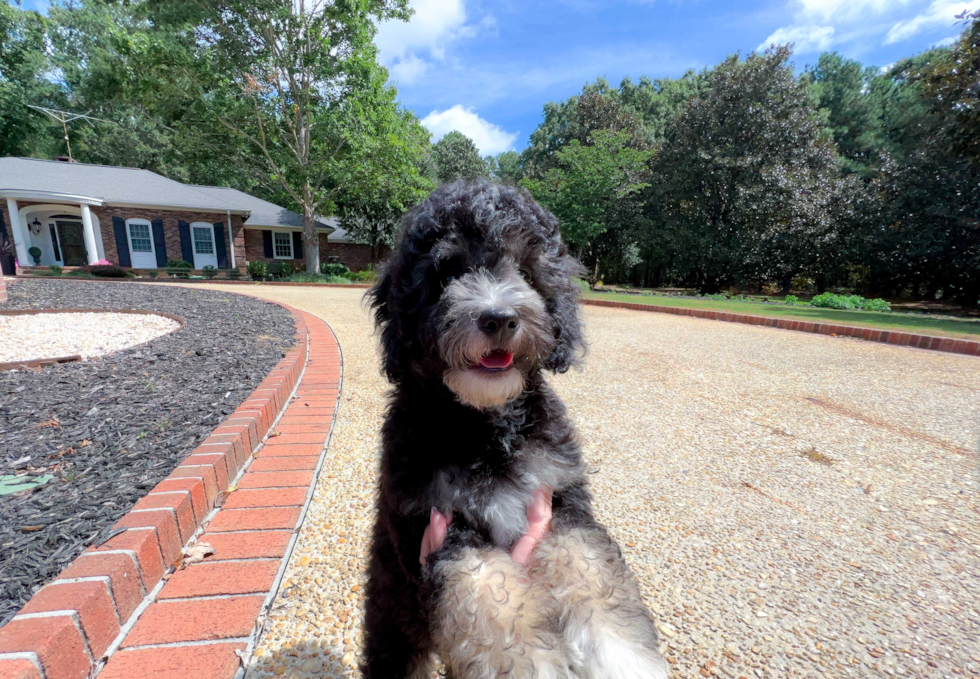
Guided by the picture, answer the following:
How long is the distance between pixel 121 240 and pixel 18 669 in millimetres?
32862

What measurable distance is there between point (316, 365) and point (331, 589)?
11.8 feet

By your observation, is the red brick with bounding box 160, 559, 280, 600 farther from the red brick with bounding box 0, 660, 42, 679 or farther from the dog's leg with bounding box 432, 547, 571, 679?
the dog's leg with bounding box 432, 547, 571, 679

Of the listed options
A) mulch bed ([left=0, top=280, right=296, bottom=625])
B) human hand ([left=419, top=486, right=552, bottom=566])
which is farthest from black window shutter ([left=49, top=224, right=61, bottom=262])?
human hand ([left=419, top=486, right=552, bottom=566])

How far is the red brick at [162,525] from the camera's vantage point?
1953 millimetres

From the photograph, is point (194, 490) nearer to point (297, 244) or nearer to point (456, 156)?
point (297, 244)

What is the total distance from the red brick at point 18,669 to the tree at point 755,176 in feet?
85.5

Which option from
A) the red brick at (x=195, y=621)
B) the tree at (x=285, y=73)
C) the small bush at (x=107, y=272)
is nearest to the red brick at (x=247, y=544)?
the red brick at (x=195, y=621)

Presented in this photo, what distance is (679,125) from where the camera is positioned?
25.4 meters

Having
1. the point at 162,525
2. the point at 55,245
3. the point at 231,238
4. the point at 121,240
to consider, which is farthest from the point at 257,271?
the point at 162,525

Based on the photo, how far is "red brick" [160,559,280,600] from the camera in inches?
75.2

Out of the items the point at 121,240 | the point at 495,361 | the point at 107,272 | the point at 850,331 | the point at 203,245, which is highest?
the point at 121,240

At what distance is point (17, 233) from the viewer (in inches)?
933

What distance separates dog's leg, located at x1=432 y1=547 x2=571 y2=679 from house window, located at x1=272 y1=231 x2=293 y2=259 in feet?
111

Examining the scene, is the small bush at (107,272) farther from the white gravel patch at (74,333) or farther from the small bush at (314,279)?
the white gravel patch at (74,333)
